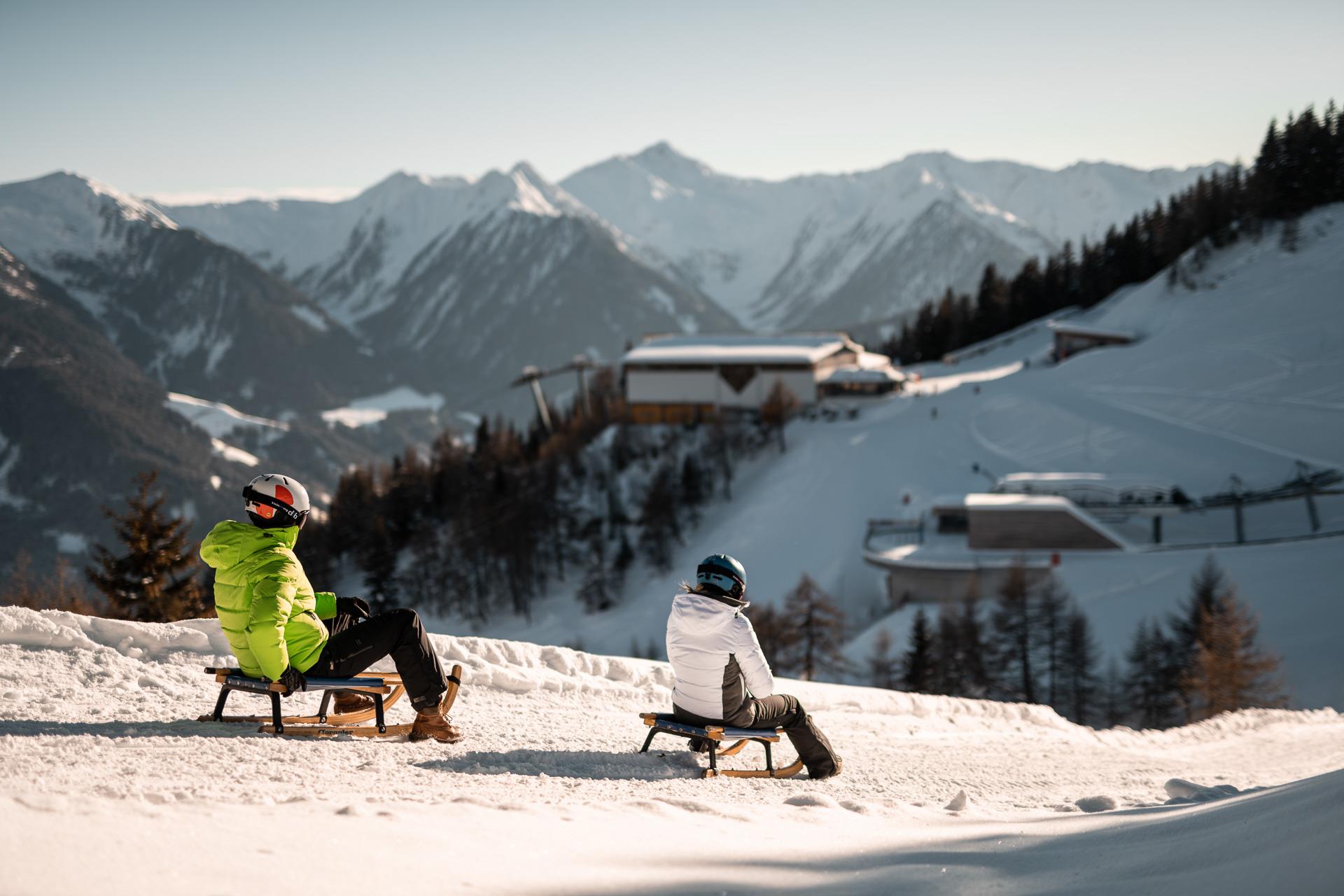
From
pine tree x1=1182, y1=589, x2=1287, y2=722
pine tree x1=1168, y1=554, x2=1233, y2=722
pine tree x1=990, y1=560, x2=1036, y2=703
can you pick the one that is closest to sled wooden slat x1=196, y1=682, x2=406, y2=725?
pine tree x1=1182, y1=589, x2=1287, y2=722

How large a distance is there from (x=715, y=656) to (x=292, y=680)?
317 centimetres

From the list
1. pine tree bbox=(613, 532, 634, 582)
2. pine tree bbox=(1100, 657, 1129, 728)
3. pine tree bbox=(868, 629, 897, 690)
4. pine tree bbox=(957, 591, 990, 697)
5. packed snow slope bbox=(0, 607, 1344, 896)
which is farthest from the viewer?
pine tree bbox=(613, 532, 634, 582)

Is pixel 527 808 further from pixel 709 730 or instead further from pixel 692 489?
pixel 692 489

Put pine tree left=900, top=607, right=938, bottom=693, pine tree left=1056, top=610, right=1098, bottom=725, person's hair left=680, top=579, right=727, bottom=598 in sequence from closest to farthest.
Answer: person's hair left=680, top=579, right=727, bottom=598 → pine tree left=1056, top=610, right=1098, bottom=725 → pine tree left=900, top=607, right=938, bottom=693

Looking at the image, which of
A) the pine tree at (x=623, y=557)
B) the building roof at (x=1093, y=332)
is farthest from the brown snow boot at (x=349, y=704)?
the building roof at (x=1093, y=332)

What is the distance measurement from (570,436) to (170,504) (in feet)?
398

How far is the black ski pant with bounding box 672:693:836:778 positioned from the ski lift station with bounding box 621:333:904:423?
8039 centimetres

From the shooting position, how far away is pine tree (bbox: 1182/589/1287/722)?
94.3 feet

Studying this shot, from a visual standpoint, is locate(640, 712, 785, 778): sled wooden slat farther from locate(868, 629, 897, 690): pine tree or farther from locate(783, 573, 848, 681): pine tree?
locate(783, 573, 848, 681): pine tree

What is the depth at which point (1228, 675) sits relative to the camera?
94.6 ft

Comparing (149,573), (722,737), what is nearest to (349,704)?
(722,737)

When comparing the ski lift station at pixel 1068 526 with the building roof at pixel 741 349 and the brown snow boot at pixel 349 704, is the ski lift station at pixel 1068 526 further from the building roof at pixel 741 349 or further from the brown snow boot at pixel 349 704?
the brown snow boot at pixel 349 704

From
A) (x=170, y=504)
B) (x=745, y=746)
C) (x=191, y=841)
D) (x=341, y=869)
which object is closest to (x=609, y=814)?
(x=341, y=869)

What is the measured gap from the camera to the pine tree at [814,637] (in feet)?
147
